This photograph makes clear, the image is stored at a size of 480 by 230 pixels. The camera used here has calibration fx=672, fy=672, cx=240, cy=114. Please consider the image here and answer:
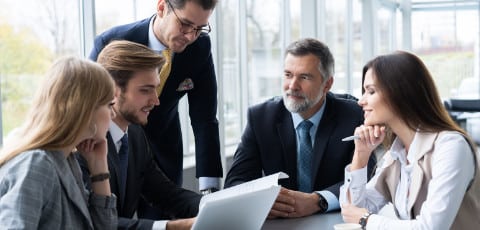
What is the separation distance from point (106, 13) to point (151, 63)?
5.38ft

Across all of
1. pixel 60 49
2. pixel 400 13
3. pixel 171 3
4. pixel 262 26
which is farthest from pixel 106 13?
pixel 400 13

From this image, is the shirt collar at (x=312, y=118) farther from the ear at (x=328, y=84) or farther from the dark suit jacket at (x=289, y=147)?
the ear at (x=328, y=84)

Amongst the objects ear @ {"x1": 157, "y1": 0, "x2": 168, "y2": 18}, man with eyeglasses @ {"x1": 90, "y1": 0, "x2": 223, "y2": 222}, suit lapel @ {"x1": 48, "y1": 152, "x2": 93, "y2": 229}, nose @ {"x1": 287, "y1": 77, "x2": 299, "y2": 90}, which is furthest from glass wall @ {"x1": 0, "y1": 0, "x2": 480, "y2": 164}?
suit lapel @ {"x1": 48, "y1": 152, "x2": 93, "y2": 229}

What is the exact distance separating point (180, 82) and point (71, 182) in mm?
1282

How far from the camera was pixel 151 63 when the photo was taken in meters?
2.27

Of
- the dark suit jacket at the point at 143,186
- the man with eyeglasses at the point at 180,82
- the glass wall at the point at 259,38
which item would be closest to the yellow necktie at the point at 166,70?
the man with eyeglasses at the point at 180,82

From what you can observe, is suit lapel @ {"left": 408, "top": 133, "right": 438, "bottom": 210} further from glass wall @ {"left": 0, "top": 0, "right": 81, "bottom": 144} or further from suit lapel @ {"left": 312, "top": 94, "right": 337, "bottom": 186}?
glass wall @ {"left": 0, "top": 0, "right": 81, "bottom": 144}

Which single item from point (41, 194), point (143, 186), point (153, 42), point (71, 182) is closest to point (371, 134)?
point (143, 186)

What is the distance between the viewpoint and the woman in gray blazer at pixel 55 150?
1.51m

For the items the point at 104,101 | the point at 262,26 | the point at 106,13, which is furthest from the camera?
the point at 262,26

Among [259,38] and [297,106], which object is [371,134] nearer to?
[297,106]

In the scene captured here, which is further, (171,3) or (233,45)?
(233,45)

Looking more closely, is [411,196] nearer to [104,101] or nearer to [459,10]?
[104,101]

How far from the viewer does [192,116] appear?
3.15 metres
